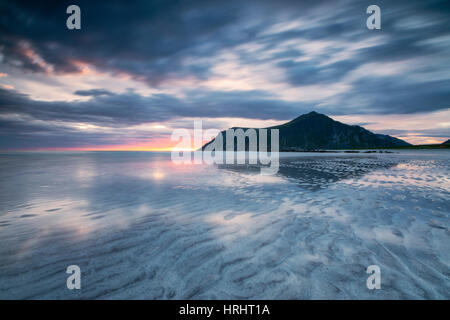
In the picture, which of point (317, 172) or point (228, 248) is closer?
point (228, 248)

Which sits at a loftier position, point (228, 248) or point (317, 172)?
point (317, 172)

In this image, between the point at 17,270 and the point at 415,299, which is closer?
the point at 415,299

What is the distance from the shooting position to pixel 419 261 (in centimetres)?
465

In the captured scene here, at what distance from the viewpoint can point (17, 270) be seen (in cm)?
446

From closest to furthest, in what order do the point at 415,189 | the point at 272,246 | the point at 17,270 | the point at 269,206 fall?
the point at 17,270 → the point at 272,246 → the point at 269,206 → the point at 415,189

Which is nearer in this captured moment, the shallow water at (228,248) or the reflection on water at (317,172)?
the shallow water at (228,248)

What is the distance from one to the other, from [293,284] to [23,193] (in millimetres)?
16826

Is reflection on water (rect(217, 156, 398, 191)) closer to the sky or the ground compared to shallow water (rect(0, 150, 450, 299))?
closer to the sky

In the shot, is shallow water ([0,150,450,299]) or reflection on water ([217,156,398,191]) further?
reflection on water ([217,156,398,191])

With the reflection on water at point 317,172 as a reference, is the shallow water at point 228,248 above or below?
below
